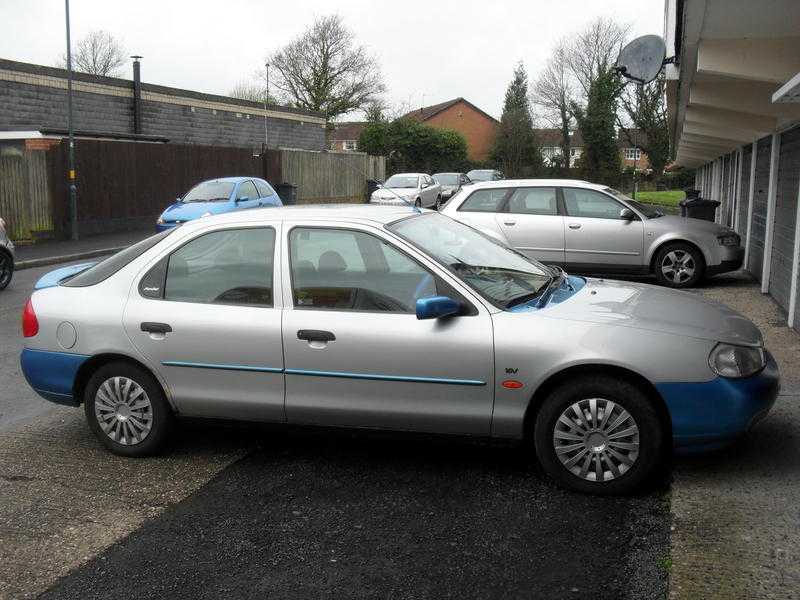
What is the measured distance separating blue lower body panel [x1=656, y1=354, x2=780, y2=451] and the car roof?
6.40 feet

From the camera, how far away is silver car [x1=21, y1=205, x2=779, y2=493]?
15.4 ft

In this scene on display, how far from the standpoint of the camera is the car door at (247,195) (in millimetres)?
19309

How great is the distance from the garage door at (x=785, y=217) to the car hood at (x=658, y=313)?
509cm

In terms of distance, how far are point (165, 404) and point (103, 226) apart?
2083 centimetres

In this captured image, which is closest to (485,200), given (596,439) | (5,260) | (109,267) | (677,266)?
(677,266)

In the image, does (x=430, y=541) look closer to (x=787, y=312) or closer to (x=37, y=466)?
(x=37, y=466)

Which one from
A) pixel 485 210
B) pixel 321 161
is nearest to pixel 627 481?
pixel 485 210

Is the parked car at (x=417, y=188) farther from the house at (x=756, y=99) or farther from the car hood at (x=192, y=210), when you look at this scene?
the house at (x=756, y=99)

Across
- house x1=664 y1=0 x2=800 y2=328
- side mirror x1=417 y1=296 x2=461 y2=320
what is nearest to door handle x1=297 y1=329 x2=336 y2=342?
side mirror x1=417 y1=296 x2=461 y2=320

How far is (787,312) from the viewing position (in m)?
9.99

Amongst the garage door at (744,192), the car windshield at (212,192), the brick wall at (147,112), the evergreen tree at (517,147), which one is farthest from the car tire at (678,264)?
the evergreen tree at (517,147)

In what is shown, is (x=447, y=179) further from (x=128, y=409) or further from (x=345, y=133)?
(x=345, y=133)

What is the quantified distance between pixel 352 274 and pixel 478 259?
884 millimetres

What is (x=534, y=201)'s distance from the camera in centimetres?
1344
